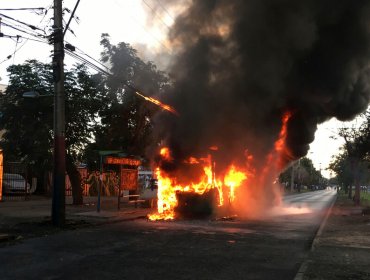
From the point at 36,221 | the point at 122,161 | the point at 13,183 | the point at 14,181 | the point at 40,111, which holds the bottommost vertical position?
the point at 36,221

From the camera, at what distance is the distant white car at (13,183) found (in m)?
25.0

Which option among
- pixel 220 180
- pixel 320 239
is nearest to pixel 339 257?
pixel 320 239

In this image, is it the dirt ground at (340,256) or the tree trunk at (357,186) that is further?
the tree trunk at (357,186)

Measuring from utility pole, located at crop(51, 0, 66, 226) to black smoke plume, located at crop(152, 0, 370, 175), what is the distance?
19.5 ft

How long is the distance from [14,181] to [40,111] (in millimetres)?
7011

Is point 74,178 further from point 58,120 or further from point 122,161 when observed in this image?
point 58,120

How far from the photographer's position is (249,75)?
19.6 meters

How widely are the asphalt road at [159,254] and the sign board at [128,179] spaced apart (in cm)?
634

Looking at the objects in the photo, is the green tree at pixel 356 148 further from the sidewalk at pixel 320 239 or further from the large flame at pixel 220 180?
the sidewalk at pixel 320 239

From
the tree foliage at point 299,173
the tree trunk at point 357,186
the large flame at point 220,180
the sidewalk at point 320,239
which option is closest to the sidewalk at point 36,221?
the sidewalk at point 320,239

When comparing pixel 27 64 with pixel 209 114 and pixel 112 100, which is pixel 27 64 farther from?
pixel 209 114

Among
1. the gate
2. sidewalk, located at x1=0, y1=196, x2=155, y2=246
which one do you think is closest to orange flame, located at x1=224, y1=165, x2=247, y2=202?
sidewalk, located at x1=0, y1=196, x2=155, y2=246

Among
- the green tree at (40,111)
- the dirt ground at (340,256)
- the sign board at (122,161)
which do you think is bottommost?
the dirt ground at (340,256)

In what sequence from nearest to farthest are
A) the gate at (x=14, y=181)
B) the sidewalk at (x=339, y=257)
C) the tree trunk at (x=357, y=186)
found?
the sidewalk at (x=339, y=257), the gate at (x=14, y=181), the tree trunk at (x=357, y=186)
